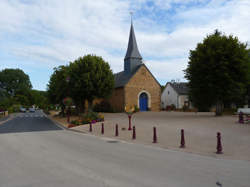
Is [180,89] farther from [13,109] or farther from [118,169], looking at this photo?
[13,109]

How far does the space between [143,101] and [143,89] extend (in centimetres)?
184

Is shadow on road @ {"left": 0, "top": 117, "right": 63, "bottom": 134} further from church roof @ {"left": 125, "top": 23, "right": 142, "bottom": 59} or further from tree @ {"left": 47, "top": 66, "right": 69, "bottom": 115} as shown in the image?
church roof @ {"left": 125, "top": 23, "right": 142, "bottom": 59}

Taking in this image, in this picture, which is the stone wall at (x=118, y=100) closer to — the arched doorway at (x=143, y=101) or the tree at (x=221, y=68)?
the arched doorway at (x=143, y=101)

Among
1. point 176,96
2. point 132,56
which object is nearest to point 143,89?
point 132,56

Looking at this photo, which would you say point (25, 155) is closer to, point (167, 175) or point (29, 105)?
point (167, 175)

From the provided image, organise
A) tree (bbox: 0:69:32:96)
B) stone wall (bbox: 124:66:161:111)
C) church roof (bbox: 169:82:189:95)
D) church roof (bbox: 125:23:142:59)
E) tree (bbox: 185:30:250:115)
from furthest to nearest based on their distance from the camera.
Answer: tree (bbox: 0:69:32:96) → church roof (bbox: 169:82:189:95) → church roof (bbox: 125:23:142:59) → stone wall (bbox: 124:66:161:111) → tree (bbox: 185:30:250:115)

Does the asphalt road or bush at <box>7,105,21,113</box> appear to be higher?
bush at <box>7,105,21,113</box>

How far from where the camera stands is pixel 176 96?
40156mm

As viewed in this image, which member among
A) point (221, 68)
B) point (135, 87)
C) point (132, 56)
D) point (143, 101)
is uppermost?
point (132, 56)

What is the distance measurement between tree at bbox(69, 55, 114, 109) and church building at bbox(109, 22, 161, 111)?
588cm

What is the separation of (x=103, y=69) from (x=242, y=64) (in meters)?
14.3

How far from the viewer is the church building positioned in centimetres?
3100

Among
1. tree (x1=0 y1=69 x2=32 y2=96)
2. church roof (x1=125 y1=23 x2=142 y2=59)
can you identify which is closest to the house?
church roof (x1=125 y1=23 x2=142 y2=59)

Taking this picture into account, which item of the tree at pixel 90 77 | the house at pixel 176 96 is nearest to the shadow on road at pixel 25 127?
the tree at pixel 90 77
